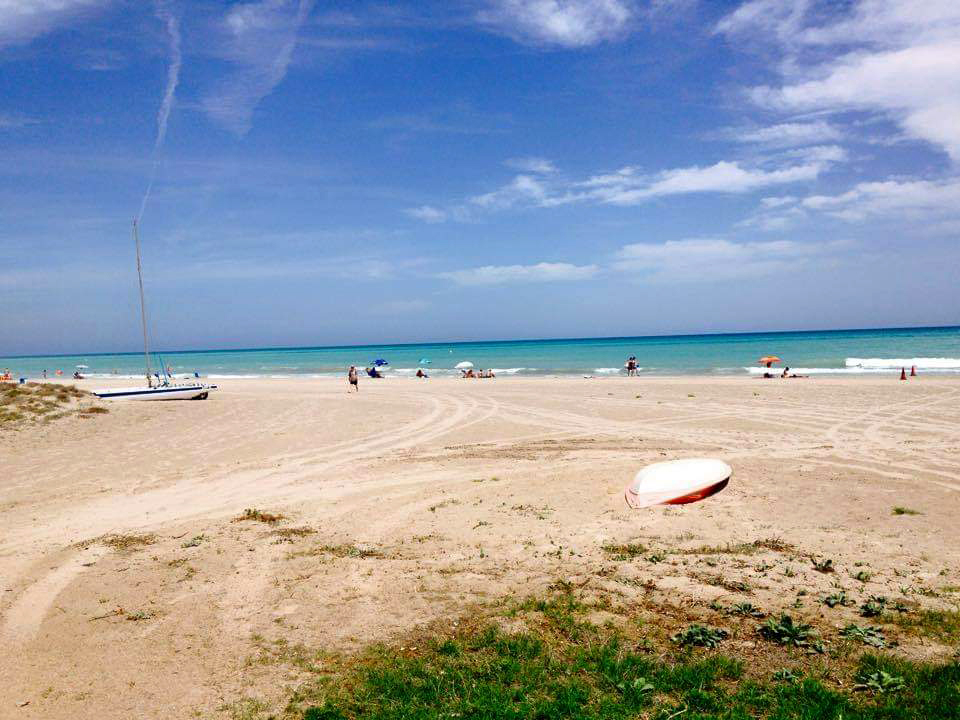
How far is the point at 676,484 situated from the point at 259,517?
23.1 feet

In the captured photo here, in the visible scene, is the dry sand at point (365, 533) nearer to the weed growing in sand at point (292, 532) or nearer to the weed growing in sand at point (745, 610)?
the weed growing in sand at point (292, 532)

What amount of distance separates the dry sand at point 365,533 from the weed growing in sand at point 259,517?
0.17 metres

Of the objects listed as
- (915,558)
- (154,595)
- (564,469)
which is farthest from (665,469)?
(154,595)

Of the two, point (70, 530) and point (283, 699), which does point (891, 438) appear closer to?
point (283, 699)

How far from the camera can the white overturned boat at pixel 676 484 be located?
9781mm

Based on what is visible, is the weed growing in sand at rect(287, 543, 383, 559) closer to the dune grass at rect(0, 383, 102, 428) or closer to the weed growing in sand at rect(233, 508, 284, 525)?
the weed growing in sand at rect(233, 508, 284, 525)

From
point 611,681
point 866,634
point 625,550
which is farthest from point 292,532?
point 866,634

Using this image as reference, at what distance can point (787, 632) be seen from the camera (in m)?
5.36

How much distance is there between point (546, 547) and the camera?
8.03 m

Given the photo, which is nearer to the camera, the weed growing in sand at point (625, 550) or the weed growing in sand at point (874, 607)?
the weed growing in sand at point (874, 607)

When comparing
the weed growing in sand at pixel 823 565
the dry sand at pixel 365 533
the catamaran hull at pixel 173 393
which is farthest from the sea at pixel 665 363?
the weed growing in sand at pixel 823 565

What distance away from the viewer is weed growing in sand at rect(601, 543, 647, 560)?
755 centimetres

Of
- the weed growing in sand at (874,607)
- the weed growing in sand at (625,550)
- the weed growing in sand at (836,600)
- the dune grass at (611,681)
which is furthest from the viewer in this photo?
the weed growing in sand at (625,550)

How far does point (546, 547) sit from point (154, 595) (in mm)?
4836
